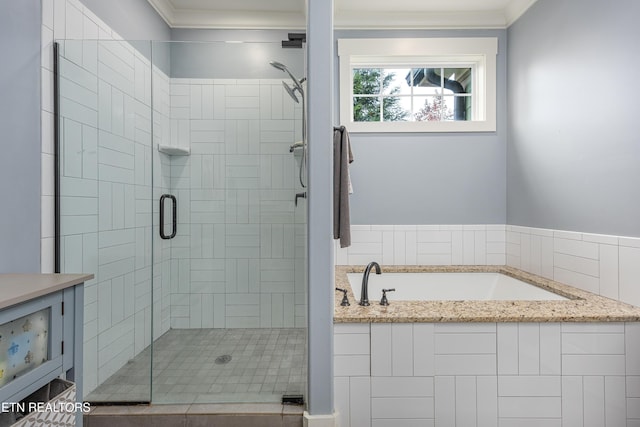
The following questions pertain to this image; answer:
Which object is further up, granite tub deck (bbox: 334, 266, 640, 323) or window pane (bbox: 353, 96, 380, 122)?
window pane (bbox: 353, 96, 380, 122)

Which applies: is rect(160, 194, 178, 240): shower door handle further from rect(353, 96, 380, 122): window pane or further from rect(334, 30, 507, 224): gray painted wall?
rect(353, 96, 380, 122): window pane

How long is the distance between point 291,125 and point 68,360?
61.7 inches

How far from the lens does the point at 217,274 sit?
2213 millimetres

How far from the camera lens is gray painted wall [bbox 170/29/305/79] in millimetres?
2049

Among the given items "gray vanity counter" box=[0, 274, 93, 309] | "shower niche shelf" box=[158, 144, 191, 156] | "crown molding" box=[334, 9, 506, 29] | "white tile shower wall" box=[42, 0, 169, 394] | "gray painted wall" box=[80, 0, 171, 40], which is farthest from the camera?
"crown molding" box=[334, 9, 506, 29]

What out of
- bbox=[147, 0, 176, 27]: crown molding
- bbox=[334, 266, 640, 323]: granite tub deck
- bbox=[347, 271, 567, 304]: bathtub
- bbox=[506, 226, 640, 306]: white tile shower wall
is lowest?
bbox=[347, 271, 567, 304]: bathtub

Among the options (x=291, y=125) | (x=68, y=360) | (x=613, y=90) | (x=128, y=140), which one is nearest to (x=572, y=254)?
(x=613, y=90)

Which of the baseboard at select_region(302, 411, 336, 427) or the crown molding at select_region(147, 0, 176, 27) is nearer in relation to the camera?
the baseboard at select_region(302, 411, 336, 427)

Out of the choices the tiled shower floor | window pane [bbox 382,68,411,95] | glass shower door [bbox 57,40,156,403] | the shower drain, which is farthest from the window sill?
the shower drain

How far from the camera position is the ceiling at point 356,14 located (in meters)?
2.57

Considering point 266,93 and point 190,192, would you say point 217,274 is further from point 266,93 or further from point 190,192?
point 266,93

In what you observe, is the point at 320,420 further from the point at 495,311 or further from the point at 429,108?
the point at 429,108

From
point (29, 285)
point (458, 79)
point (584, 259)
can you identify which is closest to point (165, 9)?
point (29, 285)

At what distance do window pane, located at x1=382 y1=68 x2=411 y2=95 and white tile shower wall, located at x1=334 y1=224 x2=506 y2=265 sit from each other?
1.15 m
